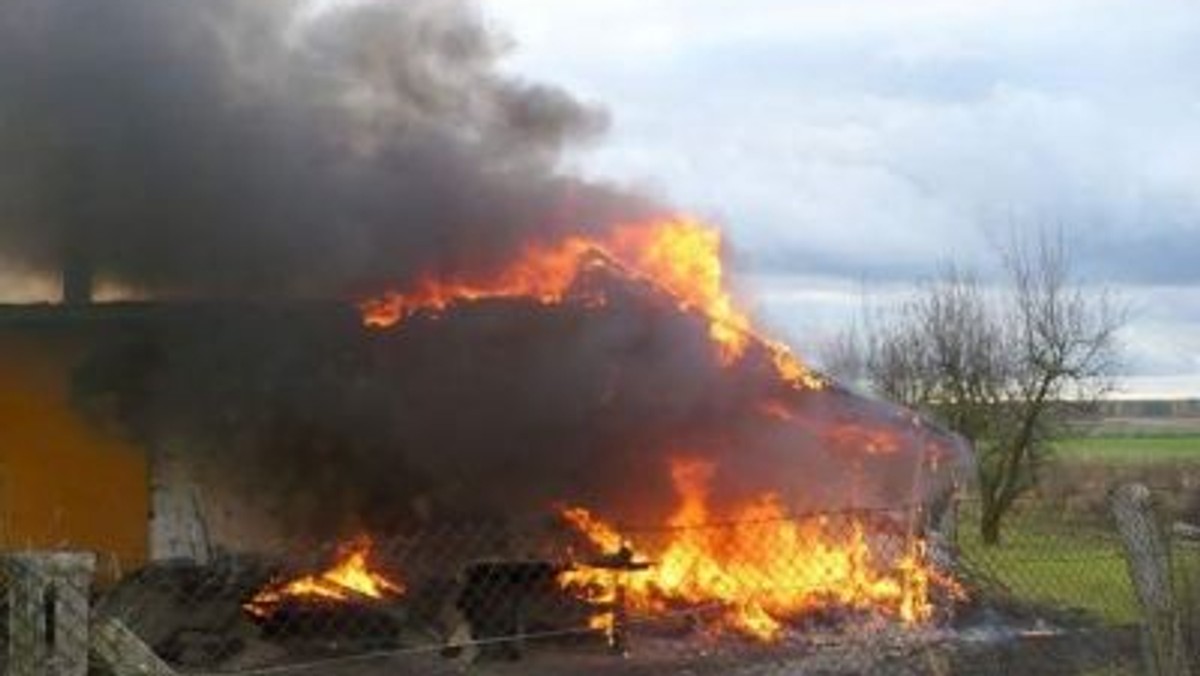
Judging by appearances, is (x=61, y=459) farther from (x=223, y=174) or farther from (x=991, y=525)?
(x=991, y=525)

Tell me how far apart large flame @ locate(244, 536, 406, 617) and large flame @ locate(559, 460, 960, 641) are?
1.72 metres

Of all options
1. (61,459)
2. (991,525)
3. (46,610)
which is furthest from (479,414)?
(991,525)

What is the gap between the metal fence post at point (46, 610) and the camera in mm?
4867

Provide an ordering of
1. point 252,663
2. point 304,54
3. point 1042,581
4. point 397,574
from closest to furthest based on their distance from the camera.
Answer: point 252,663 < point 397,574 < point 304,54 < point 1042,581

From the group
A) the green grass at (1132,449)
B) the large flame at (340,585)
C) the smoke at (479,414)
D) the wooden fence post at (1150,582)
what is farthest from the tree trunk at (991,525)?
the wooden fence post at (1150,582)

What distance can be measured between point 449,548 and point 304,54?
5064 millimetres

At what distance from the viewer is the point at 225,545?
46.5ft

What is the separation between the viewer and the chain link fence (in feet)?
37.7

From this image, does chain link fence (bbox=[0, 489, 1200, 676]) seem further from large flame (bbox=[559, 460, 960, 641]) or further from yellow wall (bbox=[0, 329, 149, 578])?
yellow wall (bbox=[0, 329, 149, 578])

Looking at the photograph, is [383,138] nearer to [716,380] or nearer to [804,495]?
[716,380]

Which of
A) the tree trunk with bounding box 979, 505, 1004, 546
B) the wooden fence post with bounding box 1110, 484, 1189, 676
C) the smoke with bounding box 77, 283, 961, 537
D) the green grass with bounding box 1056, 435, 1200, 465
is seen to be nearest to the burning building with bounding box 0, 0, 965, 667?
the smoke with bounding box 77, 283, 961, 537

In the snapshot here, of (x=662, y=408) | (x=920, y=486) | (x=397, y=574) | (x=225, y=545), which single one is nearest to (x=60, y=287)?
(x=225, y=545)

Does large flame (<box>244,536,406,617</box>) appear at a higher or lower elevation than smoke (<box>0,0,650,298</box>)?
lower

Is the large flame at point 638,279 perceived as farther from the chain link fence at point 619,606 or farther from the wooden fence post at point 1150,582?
the wooden fence post at point 1150,582
